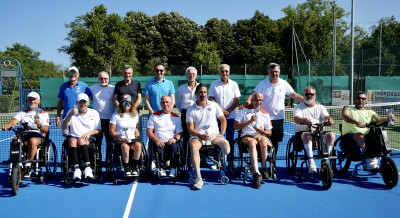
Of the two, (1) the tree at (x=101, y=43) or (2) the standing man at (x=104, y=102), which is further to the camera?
(1) the tree at (x=101, y=43)

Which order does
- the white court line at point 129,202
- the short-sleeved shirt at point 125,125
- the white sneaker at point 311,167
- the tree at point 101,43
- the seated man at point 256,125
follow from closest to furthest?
the white court line at point 129,202 < the white sneaker at point 311,167 < the seated man at point 256,125 < the short-sleeved shirt at point 125,125 < the tree at point 101,43

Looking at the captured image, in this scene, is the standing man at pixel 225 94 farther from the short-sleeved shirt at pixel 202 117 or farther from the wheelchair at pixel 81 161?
the wheelchair at pixel 81 161

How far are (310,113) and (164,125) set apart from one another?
207 centimetres

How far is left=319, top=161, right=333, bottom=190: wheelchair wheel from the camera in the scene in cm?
443

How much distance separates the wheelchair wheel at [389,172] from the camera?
14.7 ft

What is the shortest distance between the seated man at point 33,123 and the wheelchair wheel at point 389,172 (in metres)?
4.54

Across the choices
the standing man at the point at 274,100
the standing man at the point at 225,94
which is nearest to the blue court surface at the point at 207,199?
the standing man at the point at 274,100

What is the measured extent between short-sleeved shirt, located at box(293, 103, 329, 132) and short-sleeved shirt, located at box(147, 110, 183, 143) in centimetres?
166

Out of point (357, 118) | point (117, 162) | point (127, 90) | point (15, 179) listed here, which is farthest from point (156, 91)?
point (357, 118)

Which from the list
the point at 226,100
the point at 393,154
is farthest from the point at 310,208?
the point at 393,154

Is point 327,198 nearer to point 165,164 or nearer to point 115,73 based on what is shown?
point 165,164

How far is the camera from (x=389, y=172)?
4.60 meters

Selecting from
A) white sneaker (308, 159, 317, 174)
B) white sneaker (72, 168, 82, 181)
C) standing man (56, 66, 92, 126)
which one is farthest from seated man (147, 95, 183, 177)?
white sneaker (308, 159, 317, 174)

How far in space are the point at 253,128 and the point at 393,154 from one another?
3201 mm
